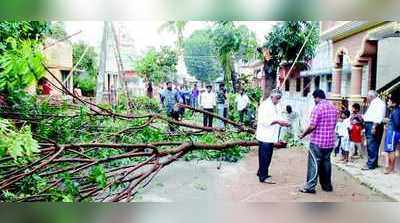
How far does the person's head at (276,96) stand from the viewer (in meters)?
3.85

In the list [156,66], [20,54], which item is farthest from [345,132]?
[20,54]

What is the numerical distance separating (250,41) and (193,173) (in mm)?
1161

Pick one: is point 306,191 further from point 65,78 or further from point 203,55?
point 65,78

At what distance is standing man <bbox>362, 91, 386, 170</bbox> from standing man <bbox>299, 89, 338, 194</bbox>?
355 mm

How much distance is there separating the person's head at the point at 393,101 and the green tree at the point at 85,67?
7.85ft

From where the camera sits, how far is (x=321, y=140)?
382 cm

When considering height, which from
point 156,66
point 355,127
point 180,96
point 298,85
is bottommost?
point 355,127

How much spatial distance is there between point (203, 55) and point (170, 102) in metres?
0.47

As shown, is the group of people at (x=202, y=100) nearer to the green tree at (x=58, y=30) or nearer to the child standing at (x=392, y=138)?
the green tree at (x=58, y=30)

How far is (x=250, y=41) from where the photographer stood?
3.92 meters

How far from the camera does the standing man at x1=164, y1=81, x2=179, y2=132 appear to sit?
3.88 metres

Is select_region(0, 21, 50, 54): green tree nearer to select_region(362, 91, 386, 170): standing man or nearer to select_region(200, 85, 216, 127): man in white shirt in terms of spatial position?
select_region(200, 85, 216, 127): man in white shirt

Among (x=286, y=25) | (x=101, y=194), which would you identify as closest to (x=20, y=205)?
(x=101, y=194)
